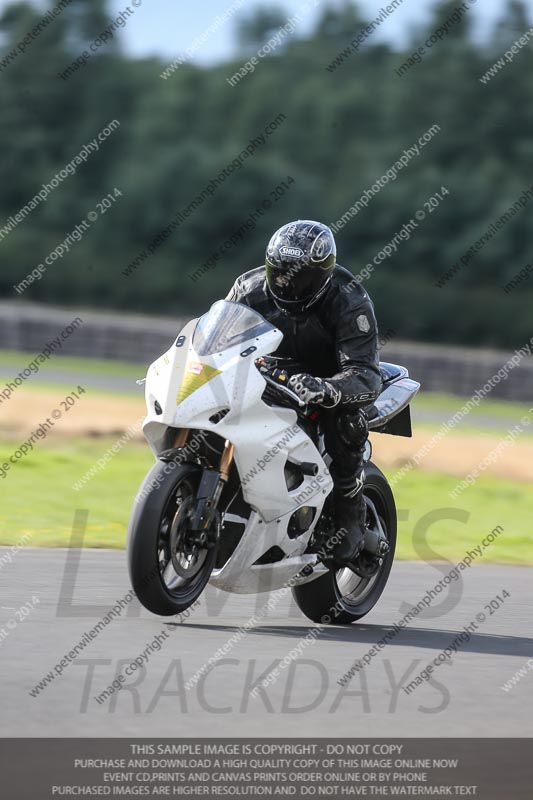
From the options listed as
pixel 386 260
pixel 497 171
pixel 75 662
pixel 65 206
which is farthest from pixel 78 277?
pixel 75 662

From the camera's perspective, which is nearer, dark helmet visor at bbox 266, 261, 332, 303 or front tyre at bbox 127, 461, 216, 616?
front tyre at bbox 127, 461, 216, 616

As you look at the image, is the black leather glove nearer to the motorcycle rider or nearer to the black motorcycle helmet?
the motorcycle rider

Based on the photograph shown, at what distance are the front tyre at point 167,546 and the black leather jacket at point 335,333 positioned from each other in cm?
90

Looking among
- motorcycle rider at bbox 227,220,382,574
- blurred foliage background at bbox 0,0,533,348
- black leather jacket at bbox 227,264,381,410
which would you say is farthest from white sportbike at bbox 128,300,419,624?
blurred foliage background at bbox 0,0,533,348

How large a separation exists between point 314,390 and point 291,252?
26.1 inches

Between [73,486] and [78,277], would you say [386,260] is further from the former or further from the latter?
[73,486]

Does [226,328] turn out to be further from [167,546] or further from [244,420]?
[167,546]

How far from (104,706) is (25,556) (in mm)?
3505

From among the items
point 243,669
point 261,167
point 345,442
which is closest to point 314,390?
point 345,442

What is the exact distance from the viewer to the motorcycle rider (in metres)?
6.32

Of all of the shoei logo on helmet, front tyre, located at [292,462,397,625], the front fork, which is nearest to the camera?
the front fork

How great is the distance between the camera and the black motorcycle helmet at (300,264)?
6.31 m

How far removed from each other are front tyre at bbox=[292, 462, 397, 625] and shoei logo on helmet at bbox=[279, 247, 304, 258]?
1285 millimetres
